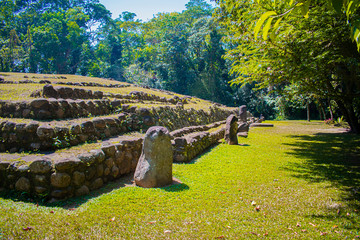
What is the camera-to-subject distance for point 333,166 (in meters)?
8.02

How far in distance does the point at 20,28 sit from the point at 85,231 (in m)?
47.3

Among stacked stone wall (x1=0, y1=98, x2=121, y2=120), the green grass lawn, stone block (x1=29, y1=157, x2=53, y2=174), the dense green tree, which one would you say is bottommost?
the green grass lawn

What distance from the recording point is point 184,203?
4.95 m


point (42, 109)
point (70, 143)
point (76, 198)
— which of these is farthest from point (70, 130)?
point (76, 198)

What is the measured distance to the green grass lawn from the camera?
3773 mm

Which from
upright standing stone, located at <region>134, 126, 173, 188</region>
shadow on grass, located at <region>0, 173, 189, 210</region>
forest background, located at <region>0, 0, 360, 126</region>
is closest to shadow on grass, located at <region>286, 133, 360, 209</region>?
shadow on grass, located at <region>0, 173, 189, 210</region>

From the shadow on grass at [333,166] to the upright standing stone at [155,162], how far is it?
394 centimetres

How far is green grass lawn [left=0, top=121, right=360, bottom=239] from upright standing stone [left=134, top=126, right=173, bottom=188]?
286mm

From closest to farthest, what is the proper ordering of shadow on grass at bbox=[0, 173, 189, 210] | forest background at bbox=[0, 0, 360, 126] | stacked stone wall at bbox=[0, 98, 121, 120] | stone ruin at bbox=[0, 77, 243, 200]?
shadow on grass at bbox=[0, 173, 189, 210], stone ruin at bbox=[0, 77, 243, 200], stacked stone wall at bbox=[0, 98, 121, 120], forest background at bbox=[0, 0, 360, 126]

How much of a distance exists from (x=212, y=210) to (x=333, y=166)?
18.4 feet

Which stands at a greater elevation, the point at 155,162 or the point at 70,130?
the point at 70,130

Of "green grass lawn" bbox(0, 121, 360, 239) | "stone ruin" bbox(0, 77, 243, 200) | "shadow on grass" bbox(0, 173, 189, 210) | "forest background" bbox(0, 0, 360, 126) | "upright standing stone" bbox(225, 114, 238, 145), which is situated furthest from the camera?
"forest background" bbox(0, 0, 360, 126)

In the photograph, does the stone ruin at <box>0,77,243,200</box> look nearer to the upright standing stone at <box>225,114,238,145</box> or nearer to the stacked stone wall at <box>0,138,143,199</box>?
the stacked stone wall at <box>0,138,143,199</box>

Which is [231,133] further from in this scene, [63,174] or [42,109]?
[63,174]
